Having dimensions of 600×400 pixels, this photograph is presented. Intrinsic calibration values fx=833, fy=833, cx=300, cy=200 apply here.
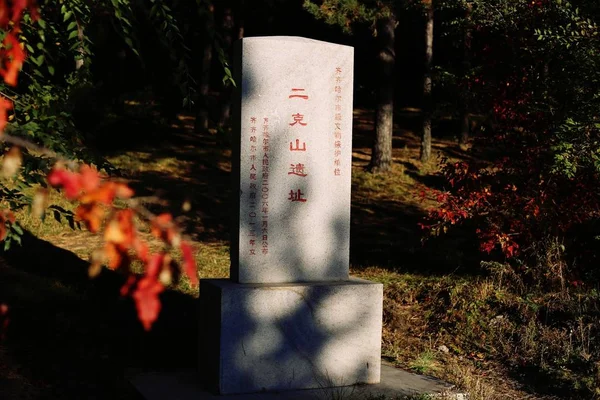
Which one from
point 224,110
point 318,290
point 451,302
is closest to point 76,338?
point 318,290

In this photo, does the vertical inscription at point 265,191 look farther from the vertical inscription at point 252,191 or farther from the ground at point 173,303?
the ground at point 173,303

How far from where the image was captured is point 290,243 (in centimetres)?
657

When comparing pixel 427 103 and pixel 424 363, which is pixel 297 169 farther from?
pixel 427 103

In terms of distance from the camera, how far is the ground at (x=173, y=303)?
6922mm

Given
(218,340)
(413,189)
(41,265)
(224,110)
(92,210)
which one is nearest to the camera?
(92,210)

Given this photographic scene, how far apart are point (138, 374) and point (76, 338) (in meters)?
1.20

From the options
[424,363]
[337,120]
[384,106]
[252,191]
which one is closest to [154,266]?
[252,191]

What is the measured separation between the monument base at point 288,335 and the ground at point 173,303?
0.82 m

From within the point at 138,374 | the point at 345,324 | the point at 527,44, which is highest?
the point at 527,44

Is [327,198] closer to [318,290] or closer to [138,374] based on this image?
[318,290]

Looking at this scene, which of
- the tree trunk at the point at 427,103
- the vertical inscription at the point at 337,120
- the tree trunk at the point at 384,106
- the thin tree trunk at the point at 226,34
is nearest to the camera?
the vertical inscription at the point at 337,120

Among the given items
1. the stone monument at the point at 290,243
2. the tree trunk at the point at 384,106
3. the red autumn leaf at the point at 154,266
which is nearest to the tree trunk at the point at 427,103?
the tree trunk at the point at 384,106

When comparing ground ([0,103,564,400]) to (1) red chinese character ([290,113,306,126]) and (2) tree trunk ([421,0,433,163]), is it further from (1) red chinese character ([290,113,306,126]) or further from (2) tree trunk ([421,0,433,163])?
(2) tree trunk ([421,0,433,163])

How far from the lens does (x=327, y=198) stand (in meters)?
6.69
